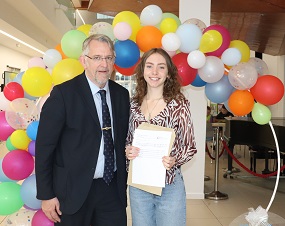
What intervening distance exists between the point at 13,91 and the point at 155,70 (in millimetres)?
1473

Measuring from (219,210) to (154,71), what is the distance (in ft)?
10.8

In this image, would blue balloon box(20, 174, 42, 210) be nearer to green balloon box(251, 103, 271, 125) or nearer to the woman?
the woman

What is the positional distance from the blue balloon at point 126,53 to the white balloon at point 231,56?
0.79 metres

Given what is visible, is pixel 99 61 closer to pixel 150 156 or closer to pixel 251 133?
pixel 150 156

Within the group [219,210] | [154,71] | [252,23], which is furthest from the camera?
[252,23]

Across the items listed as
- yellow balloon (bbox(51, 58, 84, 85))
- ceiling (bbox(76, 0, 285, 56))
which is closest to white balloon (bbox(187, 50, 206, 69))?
yellow balloon (bbox(51, 58, 84, 85))

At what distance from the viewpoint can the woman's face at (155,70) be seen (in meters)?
2.05

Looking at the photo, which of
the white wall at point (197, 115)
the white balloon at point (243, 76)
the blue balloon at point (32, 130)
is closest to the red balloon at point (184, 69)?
the white balloon at point (243, 76)

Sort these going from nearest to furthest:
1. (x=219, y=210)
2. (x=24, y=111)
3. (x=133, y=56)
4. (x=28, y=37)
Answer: (x=24, y=111) < (x=133, y=56) < (x=219, y=210) < (x=28, y=37)

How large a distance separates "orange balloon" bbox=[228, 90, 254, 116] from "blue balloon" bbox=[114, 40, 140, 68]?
37.4 inches

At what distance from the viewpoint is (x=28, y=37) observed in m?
11.1

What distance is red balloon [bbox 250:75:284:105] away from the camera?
289cm

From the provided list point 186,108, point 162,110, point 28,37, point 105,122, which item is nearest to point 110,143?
point 105,122

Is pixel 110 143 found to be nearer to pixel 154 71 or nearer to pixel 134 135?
pixel 134 135
